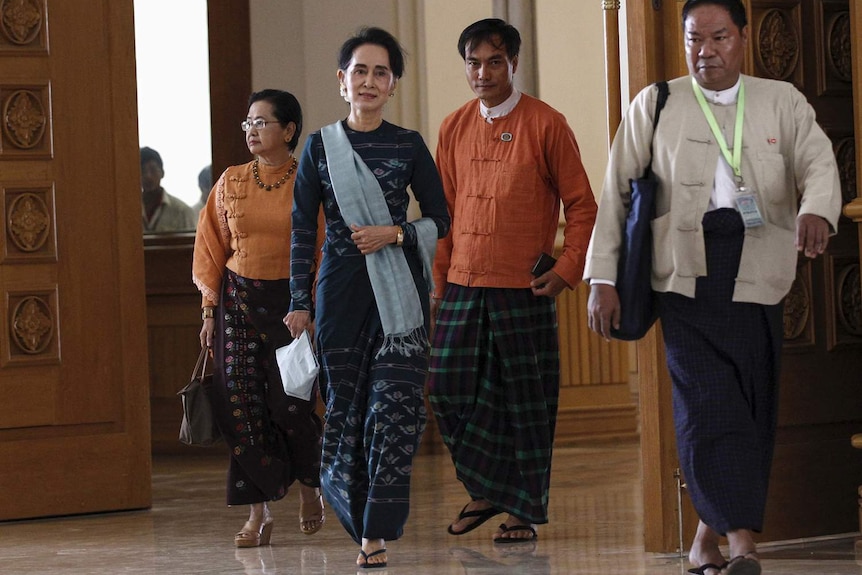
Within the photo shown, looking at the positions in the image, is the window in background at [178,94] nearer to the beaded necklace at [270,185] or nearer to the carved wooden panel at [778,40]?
the beaded necklace at [270,185]

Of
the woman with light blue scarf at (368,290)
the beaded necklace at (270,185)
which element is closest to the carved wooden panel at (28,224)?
the beaded necklace at (270,185)

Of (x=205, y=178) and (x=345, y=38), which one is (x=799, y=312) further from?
(x=205, y=178)

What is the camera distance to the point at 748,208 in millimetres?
3156

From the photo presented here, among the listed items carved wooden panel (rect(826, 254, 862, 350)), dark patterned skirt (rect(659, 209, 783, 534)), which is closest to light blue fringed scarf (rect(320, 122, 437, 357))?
dark patterned skirt (rect(659, 209, 783, 534))

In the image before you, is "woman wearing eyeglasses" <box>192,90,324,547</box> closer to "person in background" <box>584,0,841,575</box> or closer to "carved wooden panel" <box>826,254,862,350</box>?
"person in background" <box>584,0,841,575</box>

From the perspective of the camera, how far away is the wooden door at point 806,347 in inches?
150

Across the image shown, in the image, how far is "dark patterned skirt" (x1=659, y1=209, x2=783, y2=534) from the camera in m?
3.17

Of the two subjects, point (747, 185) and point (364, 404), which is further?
point (364, 404)

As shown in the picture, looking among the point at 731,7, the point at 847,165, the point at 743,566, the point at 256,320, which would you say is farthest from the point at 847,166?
the point at 256,320

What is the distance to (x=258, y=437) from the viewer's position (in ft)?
14.1

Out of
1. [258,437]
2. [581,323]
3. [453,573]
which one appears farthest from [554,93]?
[453,573]

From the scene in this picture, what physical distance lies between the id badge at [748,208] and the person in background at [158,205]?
429 centimetres

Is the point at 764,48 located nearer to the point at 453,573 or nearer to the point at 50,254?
the point at 453,573

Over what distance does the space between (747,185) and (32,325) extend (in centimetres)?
272
